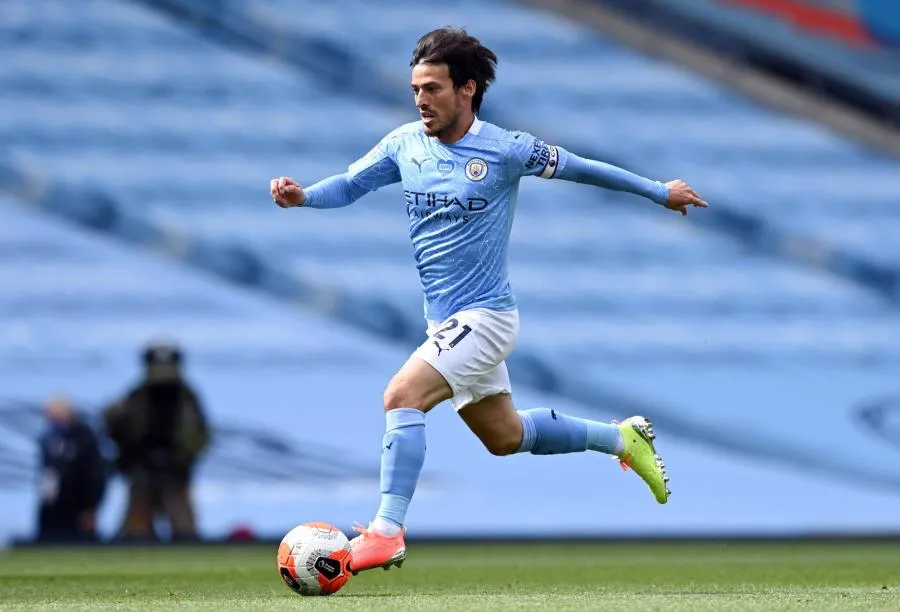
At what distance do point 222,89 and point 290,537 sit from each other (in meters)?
12.2

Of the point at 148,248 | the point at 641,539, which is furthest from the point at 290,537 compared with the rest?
the point at 148,248

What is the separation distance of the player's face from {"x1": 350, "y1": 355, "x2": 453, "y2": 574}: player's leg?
0.91 m

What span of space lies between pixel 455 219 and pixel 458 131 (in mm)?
349

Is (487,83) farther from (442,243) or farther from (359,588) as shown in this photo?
(359,588)

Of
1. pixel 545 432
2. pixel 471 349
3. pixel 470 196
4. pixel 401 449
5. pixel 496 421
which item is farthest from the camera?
pixel 545 432

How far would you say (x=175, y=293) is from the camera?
16.8 m

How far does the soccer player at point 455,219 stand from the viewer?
634 cm

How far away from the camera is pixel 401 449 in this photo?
6273mm

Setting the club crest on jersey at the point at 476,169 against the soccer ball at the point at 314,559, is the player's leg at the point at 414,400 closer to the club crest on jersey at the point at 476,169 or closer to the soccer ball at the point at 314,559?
the soccer ball at the point at 314,559

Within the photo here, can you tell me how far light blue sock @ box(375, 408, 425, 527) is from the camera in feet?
20.6

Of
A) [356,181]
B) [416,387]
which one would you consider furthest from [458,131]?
[416,387]

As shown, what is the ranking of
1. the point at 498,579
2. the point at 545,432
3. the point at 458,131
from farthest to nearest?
the point at 498,579, the point at 545,432, the point at 458,131

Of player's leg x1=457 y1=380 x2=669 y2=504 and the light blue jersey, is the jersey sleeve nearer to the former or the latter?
the light blue jersey

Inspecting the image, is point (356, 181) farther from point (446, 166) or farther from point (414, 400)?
point (414, 400)
